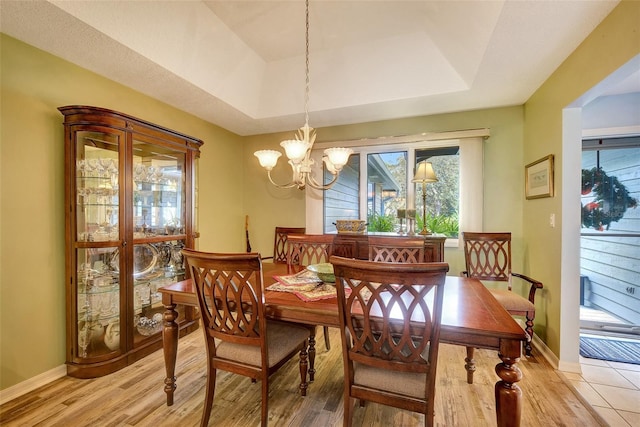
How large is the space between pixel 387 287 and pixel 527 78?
2453 mm

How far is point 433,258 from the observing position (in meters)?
2.76

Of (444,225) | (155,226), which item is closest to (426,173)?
(444,225)

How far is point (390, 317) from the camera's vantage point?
1227 mm

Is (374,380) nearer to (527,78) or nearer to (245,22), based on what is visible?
(527,78)

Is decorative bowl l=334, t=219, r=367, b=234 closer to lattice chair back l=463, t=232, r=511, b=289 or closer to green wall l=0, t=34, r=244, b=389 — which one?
lattice chair back l=463, t=232, r=511, b=289

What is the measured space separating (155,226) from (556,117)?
368 centimetres

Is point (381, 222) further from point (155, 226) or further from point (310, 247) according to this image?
point (155, 226)

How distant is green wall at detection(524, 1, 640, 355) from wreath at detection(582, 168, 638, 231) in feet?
2.89

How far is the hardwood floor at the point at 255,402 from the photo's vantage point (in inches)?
63.3

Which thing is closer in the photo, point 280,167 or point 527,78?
point 527,78

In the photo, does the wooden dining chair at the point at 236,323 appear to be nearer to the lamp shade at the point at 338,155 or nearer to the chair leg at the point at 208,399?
the chair leg at the point at 208,399

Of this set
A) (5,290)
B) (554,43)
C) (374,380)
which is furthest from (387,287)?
(5,290)

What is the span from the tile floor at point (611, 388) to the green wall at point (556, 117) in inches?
10.0

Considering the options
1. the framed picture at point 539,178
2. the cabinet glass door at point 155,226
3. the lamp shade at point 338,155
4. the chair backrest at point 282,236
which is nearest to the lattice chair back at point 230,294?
the lamp shade at point 338,155
